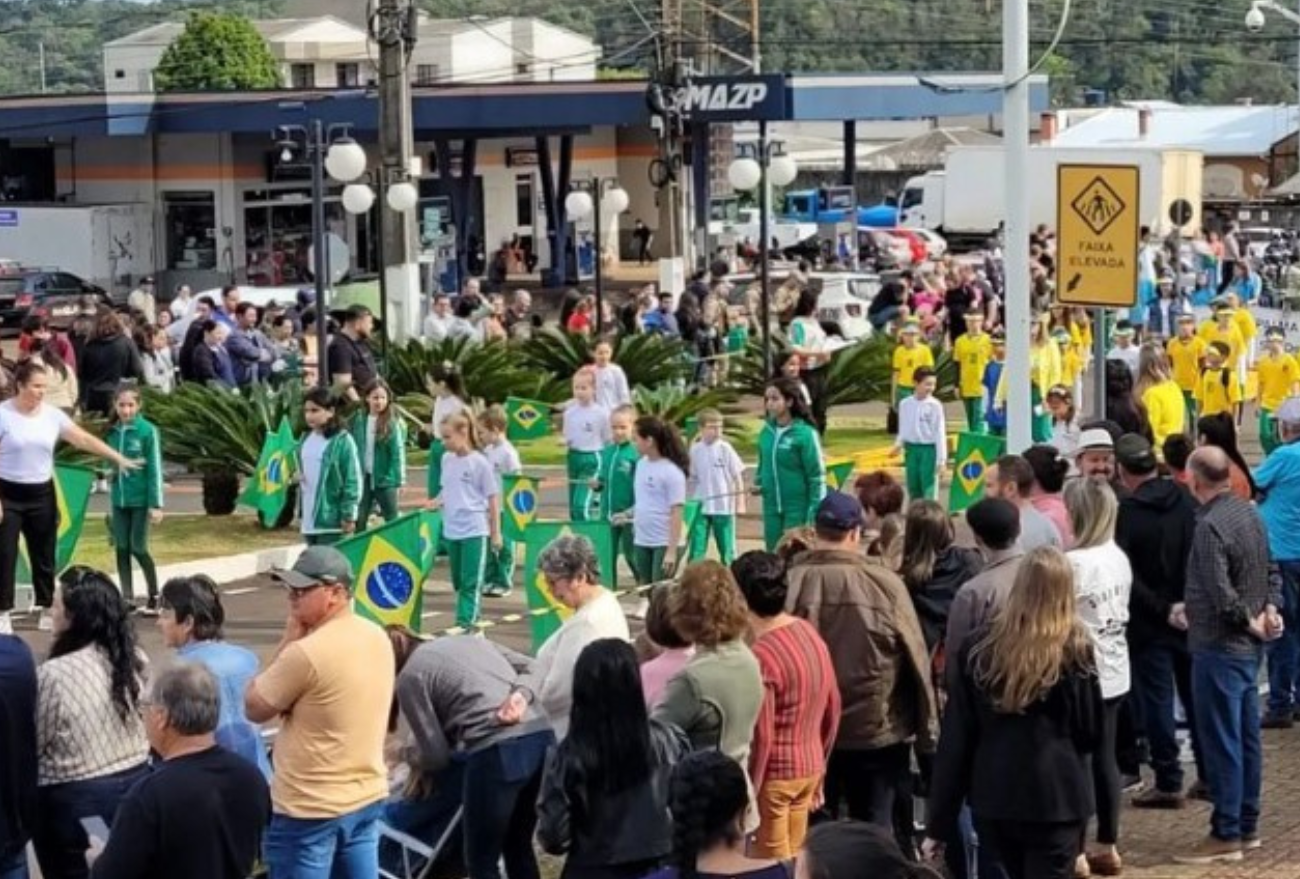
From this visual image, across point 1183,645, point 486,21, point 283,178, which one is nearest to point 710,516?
point 1183,645

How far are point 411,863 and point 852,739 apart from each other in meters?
1.84

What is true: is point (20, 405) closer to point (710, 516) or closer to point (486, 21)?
point (710, 516)

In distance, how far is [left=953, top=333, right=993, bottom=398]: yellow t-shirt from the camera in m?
26.4

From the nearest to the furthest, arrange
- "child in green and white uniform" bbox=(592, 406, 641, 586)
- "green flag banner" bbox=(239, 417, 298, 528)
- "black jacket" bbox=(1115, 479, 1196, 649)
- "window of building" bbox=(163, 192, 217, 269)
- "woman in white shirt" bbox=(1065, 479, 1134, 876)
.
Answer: "woman in white shirt" bbox=(1065, 479, 1134, 876) < "black jacket" bbox=(1115, 479, 1196, 649) < "child in green and white uniform" bbox=(592, 406, 641, 586) < "green flag banner" bbox=(239, 417, 298, 528) < "window of building" bbox=(163, 192, 217, 269)

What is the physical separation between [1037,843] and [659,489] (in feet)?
26.9

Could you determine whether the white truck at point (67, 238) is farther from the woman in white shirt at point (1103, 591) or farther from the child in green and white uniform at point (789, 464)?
the woman in white shirt at point (1103, 591)

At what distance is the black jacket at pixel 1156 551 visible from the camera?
36.4ft

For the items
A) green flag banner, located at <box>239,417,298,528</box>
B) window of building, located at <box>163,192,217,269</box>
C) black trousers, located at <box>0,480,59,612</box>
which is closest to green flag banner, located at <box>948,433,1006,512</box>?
green flag banner, located at <box>239,417,298,528</box>

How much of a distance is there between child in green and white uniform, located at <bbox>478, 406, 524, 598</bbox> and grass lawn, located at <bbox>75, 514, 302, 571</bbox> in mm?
2796

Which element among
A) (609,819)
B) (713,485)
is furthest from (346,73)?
(609,819)

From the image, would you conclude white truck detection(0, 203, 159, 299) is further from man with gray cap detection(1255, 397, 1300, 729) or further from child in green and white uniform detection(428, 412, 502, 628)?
man with gray cap detection(1255, 397, 1300, 729)

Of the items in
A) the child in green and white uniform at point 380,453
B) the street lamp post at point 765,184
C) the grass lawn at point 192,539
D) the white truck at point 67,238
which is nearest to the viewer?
the child in green and white uniform at point 380,453

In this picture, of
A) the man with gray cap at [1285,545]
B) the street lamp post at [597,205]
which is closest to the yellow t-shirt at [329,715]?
the man with gray cap at [1285,545]

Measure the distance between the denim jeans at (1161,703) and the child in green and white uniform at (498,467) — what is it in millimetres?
6665
